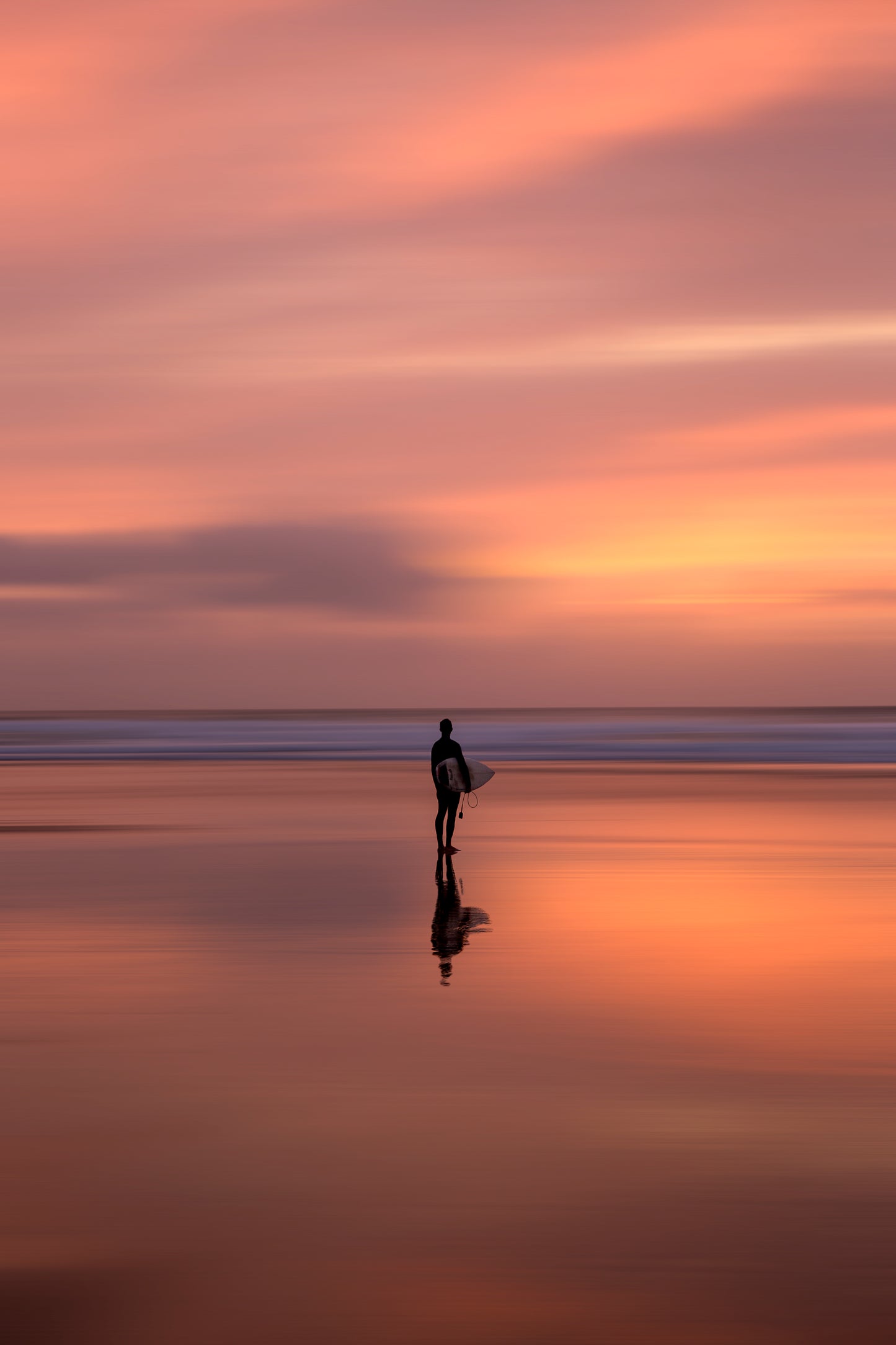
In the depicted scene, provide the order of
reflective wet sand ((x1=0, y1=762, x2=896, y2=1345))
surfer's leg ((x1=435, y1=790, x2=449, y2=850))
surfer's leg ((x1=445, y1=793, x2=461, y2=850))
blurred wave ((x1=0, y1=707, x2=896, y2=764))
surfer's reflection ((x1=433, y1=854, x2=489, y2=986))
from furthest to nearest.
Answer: blurred wave ((x1=0, y1=707, x2=896, y2=764)), surfer's leg ((x1=445, y1=793, x2=461, y2=850)), surfer's leg ((x1=435, y1=790, x2=449, y2=850)), surfer's reflection ((x1=433, y1=854, x2=489, y2=986)), reflective wet sand ((x1=0, y1=762, x2=896, y2=1345))

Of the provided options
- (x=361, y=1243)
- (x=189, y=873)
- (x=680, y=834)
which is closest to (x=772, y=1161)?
(x=361, y=1243)

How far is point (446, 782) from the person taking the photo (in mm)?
23906

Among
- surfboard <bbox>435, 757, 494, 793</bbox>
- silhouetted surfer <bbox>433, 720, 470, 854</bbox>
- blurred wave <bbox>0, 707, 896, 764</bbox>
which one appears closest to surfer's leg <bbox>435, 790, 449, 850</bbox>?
silhouetted surfer <bbox>433, 720, 470, 854</bbox>

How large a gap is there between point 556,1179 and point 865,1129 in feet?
Answer: 6.17

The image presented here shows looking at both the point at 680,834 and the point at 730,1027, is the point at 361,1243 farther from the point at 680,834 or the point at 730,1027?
the point at 680,834

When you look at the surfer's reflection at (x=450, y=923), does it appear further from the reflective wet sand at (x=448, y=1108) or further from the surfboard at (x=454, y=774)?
the surfboard at (x=454, y=774)

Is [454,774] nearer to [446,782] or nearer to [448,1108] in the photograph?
[446,782]

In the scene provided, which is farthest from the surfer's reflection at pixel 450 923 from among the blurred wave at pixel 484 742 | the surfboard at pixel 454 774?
the blurred wave at pixel 484 742

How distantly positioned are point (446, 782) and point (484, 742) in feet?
230

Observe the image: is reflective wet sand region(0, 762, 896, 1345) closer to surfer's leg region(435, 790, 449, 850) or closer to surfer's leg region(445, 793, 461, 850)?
surfer's leg region(435, 790, 449, 850)

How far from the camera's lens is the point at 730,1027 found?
37.9 ft

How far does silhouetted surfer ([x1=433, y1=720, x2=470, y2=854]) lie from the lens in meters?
23.5

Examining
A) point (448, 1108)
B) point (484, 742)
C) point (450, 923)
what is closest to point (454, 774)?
point (450, 923)

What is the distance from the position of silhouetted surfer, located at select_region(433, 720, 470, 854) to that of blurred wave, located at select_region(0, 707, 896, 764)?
3514 centimetres
